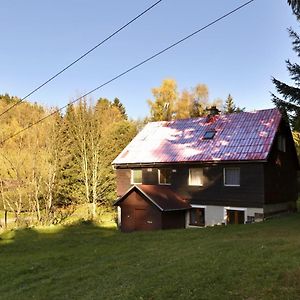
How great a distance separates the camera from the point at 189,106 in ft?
174

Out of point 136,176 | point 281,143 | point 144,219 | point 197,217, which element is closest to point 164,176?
point 136,176

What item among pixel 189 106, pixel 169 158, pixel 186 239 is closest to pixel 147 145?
pixel 169 158

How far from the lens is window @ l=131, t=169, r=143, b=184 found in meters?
32.5

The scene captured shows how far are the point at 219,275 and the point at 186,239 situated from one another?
9.75 m

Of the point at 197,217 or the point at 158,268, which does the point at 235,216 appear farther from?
the point at 158,268

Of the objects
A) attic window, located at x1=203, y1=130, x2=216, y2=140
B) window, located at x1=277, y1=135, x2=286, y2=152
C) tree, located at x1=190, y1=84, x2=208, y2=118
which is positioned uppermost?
tree, located at x1=190, y1=84, x2=208, y2=118

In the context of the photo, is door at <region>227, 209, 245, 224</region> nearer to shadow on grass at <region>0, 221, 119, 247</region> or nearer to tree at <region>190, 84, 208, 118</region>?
shadow on grass at <region>0, 221, 119, 247</region>

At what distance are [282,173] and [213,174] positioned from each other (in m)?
4.96

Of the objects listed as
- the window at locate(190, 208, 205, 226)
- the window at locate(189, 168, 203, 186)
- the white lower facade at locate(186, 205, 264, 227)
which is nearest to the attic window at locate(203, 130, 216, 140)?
the window at locate(189, 168, 203, 186)

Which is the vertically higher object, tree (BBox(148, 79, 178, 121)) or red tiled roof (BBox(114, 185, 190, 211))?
tree (BBox(148, 79, 178, 121))

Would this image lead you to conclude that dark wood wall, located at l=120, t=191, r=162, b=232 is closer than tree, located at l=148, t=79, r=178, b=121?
Yes

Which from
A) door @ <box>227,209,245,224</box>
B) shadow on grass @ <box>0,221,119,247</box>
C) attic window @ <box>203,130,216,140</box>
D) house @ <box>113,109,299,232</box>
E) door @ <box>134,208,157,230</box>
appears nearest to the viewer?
shadow on grass @ <box>0,221,119,247</box>

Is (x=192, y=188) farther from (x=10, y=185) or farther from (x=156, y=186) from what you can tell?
(x=10, y=185)

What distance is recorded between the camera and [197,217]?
1141 inches
